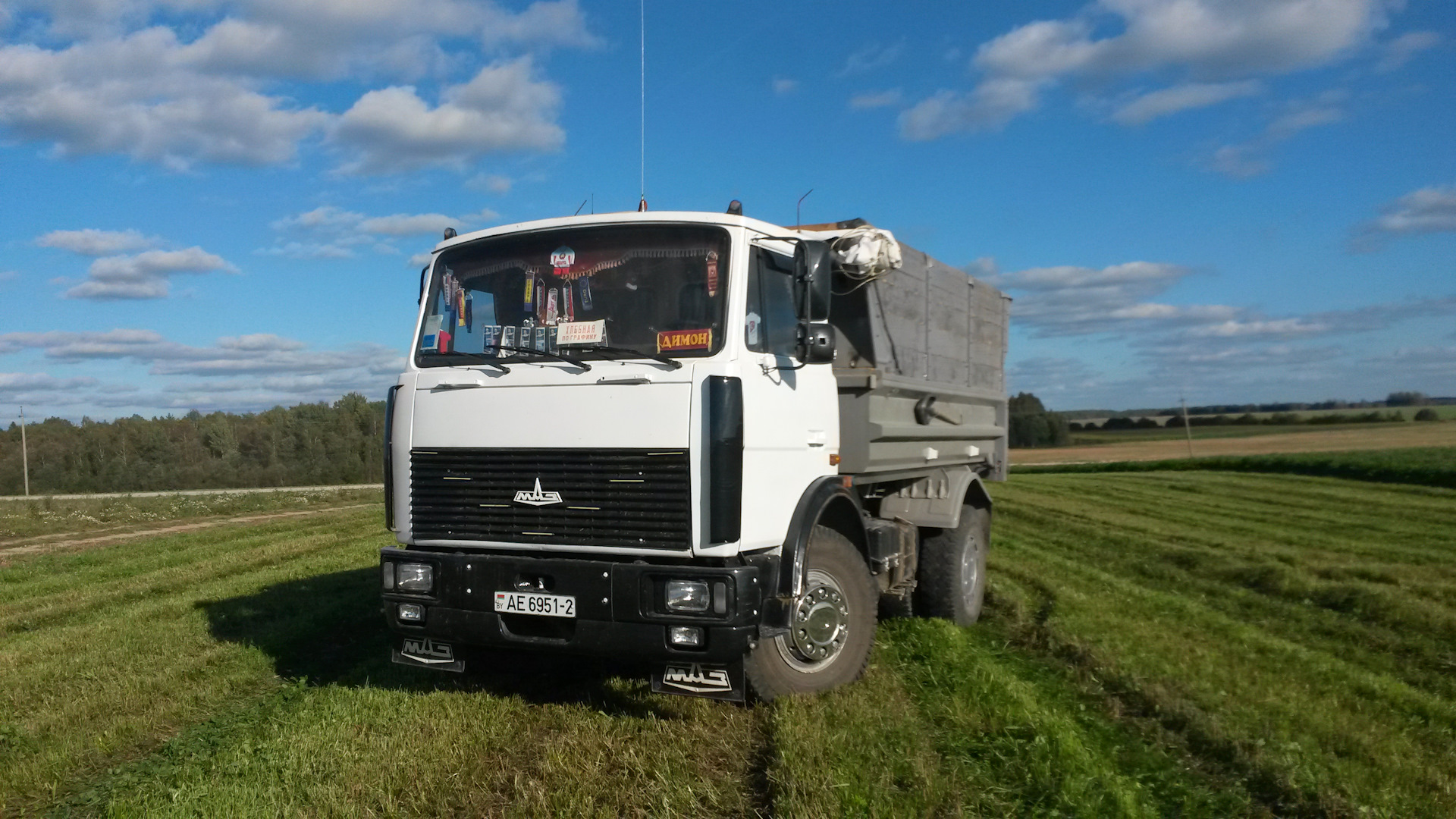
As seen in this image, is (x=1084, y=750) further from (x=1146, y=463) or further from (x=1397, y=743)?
(x=1146, y=463)

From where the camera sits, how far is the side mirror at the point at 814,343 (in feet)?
18.6

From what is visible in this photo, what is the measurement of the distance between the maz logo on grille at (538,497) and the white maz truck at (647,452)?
0.01 metres

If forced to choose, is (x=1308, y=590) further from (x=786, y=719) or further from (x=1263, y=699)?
(x=786, y=719)

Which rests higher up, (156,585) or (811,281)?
(811,281)

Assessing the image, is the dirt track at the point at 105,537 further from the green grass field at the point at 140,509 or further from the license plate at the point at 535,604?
the license plate at the point at 535,604

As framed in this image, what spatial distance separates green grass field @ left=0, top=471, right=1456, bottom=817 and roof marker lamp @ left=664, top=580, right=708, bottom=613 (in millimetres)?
694

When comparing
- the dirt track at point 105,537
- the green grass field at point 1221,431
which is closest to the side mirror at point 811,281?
the dirt track at point 105,537

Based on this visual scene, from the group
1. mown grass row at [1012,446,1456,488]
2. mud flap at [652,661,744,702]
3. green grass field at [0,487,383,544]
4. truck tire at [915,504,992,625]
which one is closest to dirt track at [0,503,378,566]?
green grass field at [0,487,383,544]

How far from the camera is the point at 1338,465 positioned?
34.5 metres

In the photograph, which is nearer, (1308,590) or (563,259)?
(563,259)

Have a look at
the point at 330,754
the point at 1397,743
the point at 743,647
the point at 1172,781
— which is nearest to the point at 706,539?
the point at 743,647

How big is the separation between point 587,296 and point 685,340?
26.5 inches

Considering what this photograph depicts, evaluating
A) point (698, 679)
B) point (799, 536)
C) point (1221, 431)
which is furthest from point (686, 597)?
point (1221, 431)

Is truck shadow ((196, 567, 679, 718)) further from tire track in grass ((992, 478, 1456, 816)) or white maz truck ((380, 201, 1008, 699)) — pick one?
tire track in grass ((992, 478, 1456, 816))
